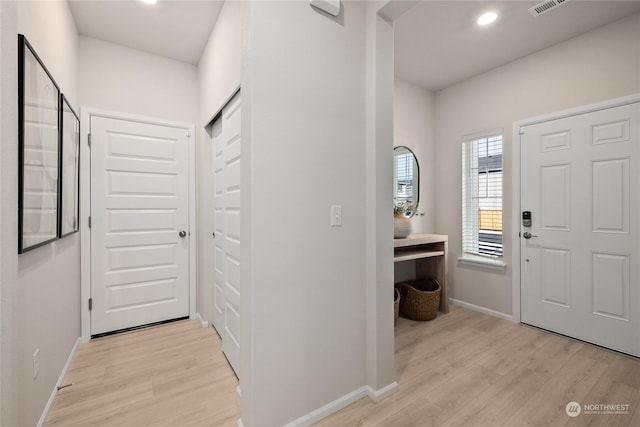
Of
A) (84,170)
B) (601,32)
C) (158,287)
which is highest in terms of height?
(601,32)

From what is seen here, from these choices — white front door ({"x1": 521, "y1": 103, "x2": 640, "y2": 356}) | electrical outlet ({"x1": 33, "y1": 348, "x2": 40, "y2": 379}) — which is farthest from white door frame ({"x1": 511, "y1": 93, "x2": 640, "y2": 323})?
electrical outlet ({"x1": 33, "y1": 348, "x2": 40, "y2": 379})

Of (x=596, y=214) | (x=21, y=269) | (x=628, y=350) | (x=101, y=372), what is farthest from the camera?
(x=596, y=214)

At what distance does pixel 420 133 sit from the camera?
3.56 meters

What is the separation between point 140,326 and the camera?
280 cm

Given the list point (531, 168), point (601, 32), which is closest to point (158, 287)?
point (531, 168)

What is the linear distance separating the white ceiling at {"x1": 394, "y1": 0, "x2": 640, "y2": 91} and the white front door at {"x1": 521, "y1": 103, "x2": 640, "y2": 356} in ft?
2.44

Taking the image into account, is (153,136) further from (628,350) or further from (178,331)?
(628,350)

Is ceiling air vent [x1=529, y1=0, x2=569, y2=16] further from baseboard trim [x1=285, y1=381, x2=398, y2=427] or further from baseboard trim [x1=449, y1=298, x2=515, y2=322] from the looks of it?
baseboard trim [x1=285, y1=381, x2=398, y2=427]

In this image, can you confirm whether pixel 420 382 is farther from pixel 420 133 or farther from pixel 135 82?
pixel 135 82

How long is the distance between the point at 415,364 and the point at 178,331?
86.4 inches

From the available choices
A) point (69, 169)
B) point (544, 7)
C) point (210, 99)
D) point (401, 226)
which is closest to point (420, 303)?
point (401, 226)

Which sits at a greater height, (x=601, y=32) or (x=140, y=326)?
(x=601, y=32)

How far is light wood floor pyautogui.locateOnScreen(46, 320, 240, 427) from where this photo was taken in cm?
160

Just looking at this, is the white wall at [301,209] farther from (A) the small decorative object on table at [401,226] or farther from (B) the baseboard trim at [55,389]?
(A) the small decorative object on table at [401,226]
